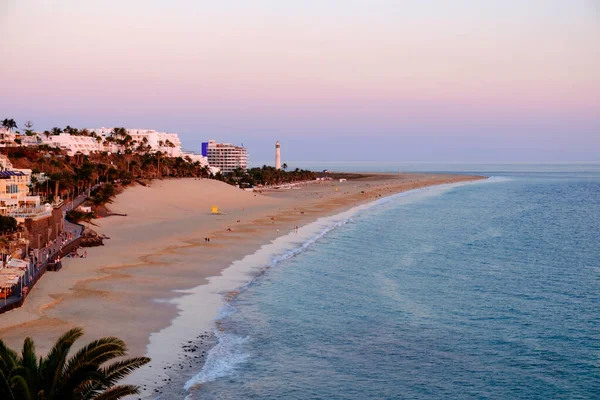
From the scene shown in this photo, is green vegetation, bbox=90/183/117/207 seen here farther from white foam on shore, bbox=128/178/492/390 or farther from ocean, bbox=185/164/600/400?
ocean, bbox=185/164/600/400

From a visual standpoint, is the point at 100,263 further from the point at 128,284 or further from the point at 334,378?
the point at 334,378

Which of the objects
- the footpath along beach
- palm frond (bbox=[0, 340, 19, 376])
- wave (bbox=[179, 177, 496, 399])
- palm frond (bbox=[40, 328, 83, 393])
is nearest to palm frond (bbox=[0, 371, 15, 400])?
palm frond (bbox=[0, 340, 19, 376])

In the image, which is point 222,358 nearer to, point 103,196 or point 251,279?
point 251,279

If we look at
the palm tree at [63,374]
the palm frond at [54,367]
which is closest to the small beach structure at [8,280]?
the palm tree at [63,374]

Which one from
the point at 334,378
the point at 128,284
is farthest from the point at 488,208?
the point at 334,378

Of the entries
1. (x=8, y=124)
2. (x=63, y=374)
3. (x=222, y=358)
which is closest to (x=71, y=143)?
(x=8, y=124)

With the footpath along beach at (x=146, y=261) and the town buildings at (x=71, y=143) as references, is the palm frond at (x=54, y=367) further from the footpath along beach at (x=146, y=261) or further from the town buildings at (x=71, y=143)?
the town buildings at (x=71, y=143)
